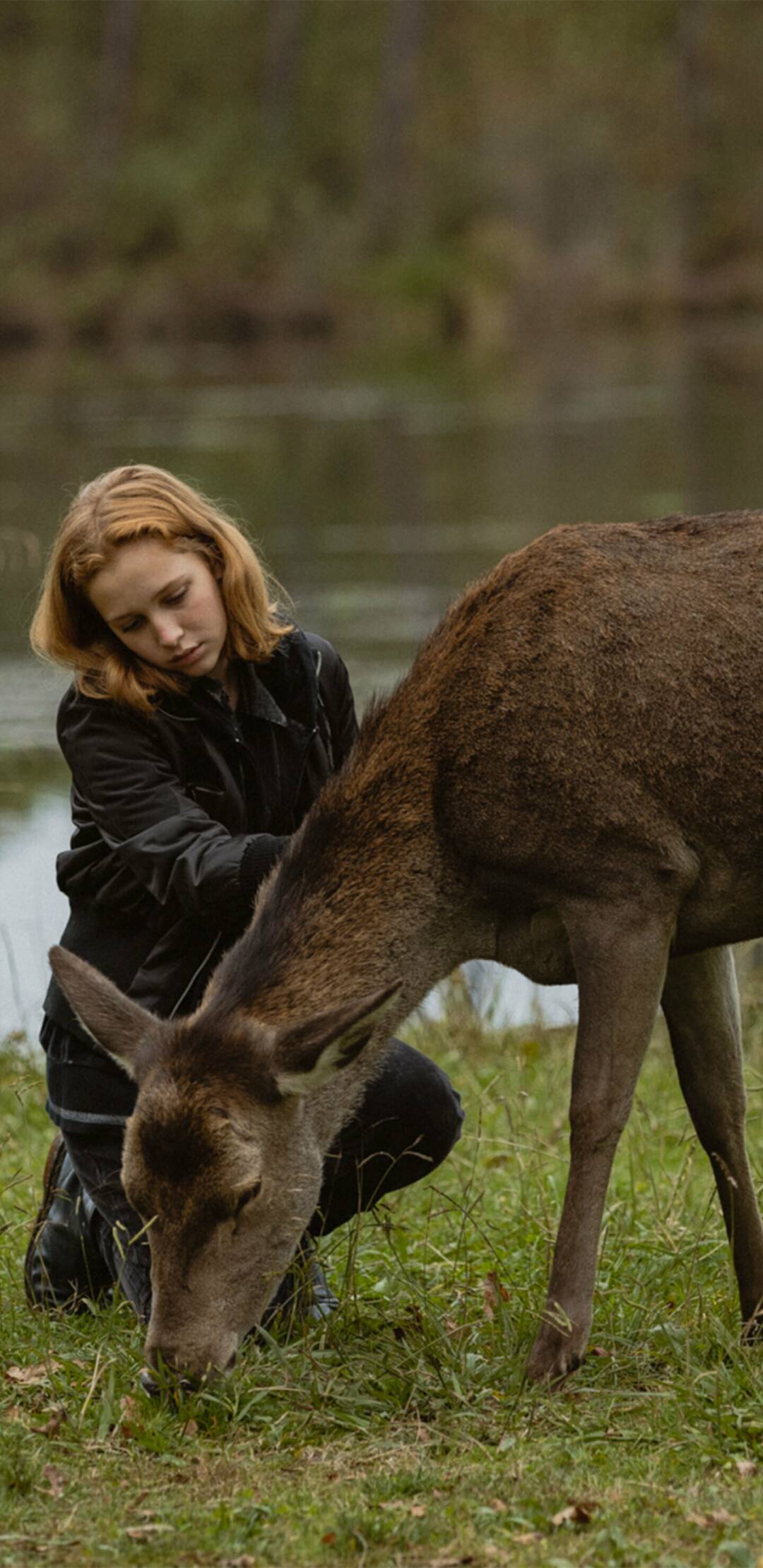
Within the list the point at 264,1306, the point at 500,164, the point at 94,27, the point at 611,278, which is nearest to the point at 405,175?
the point at 500,164

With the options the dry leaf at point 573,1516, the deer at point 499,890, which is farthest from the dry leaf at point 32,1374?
the dry leaf at point 573,1516

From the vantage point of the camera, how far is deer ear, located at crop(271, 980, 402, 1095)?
17.3ft

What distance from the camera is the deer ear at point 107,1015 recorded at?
5.61m

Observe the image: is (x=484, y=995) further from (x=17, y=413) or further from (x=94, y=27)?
(x=94, y=27)

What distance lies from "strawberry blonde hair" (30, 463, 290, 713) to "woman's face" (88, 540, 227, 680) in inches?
1.3

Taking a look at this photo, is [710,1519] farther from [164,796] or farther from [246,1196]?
[164,796]

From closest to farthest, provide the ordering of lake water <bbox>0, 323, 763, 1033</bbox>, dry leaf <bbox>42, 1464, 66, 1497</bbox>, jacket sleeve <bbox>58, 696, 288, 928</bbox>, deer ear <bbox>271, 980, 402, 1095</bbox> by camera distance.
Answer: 1. dry leaf <bbox>42, 1464, 66, 1497</bbox>
2. deer ear <bbox>271, 980, 402, 1095</bbox>
3. jacket sleeve <bbox>58, 696, 288, 928</bbox>
4. lake water <bbox>0, 323, 763, 1033</bbox>

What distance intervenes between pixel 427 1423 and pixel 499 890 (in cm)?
137

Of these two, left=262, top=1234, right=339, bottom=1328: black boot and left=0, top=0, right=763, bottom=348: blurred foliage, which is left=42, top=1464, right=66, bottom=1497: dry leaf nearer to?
left=262, top=1234, right=339, bottom=1328: black boot

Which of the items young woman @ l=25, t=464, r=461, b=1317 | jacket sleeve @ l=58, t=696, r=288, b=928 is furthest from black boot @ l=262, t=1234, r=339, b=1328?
jacket sleeve @ l=58, t=696, r=288, b=928

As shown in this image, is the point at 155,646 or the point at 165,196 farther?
the point at 165,196

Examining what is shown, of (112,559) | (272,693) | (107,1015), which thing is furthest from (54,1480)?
(112,559)

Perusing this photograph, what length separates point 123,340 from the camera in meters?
53.7

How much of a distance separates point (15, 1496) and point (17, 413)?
30.1 meters
